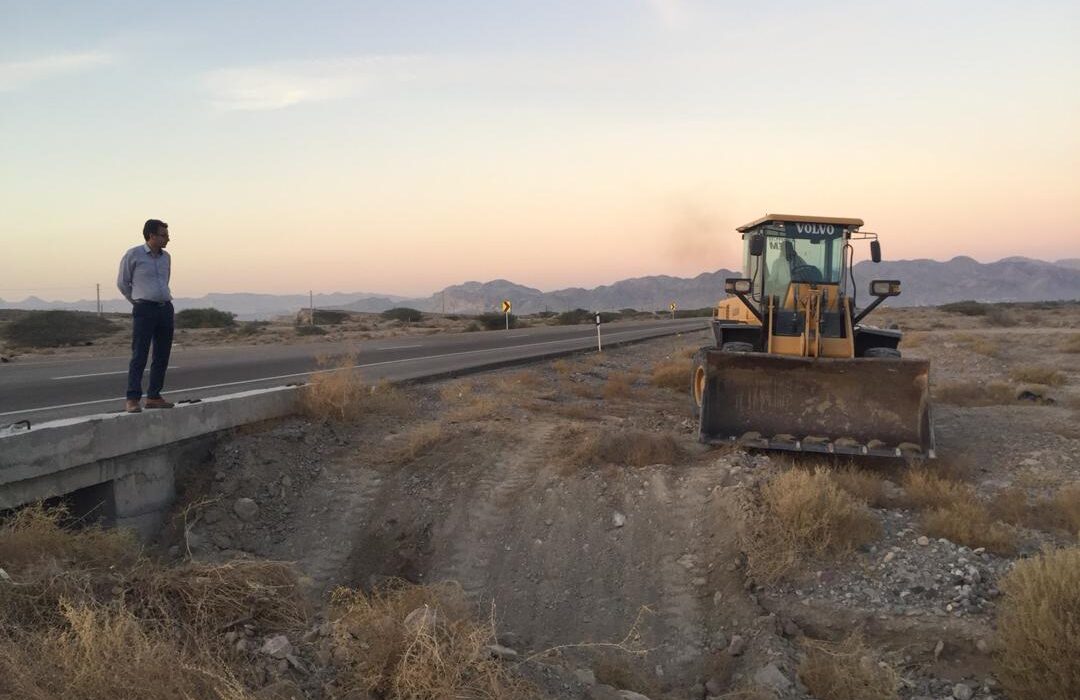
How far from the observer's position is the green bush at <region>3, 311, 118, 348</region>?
85.7 feet

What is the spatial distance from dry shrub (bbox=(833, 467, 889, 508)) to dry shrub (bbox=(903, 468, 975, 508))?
0.26 m

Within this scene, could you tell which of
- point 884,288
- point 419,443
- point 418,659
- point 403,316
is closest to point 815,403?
point 884,288

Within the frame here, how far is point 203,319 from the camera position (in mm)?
42406

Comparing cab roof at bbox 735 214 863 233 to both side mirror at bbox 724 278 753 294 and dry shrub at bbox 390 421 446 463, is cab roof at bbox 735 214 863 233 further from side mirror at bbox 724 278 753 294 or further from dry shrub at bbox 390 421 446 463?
dry shrub at bbox 390 421 446 463

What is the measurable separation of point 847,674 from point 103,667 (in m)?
4.39

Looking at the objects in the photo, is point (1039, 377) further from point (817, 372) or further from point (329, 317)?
point (329, 317)

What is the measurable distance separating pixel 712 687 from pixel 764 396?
15.1 ft

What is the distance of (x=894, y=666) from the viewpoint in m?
5.28

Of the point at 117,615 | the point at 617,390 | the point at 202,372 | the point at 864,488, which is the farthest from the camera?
the point at 617,390

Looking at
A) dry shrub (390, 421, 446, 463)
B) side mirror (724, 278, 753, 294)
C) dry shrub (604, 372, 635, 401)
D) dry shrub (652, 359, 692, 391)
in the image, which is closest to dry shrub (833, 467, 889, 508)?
side mirror (724, 278, 753, 294)

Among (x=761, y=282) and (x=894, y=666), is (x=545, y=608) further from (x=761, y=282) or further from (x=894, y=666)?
(x=761, y=282)

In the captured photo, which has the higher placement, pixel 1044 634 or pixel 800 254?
pixel 800 254

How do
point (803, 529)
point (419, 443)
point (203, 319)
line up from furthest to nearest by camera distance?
point (203, 319) < point (419, 443) < point (803, 529)

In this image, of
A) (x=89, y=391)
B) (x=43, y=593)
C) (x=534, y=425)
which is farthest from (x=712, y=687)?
(x=89, y=391)
